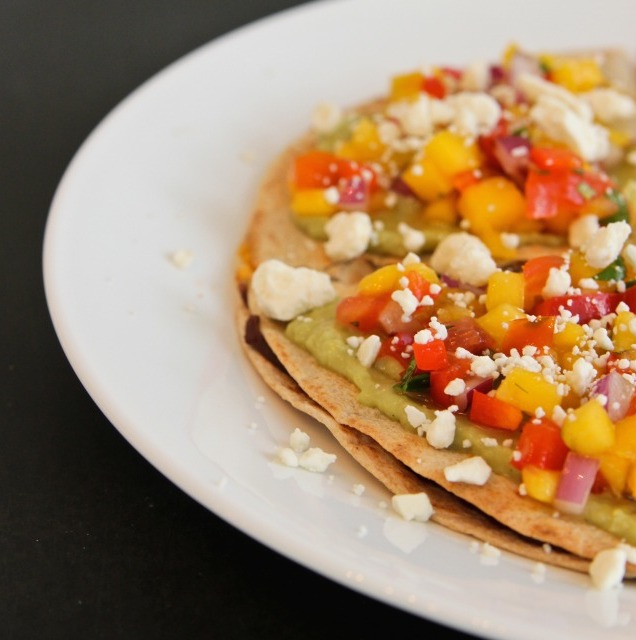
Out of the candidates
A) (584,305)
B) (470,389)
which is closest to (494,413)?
(470,389)

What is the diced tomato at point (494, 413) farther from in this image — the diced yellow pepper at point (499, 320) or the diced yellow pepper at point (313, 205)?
the diced yellow pepper at point (313, 205)

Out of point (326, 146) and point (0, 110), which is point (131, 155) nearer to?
point (326, 146)

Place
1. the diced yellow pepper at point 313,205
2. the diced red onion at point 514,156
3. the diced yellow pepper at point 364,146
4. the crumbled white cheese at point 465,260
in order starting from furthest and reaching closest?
the diced yellow pepper at point 364,146 → the diced yellow pepper at point 313,205 → the diced red onion at point 514,156 → the crumbled white cheese at point 465,260

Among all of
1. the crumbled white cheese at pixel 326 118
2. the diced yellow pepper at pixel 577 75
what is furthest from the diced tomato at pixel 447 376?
the diced yellow pepper at pixel 577 75

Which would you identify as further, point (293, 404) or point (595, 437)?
point (293, 404)

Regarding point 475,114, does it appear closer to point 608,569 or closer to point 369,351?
point 369,351

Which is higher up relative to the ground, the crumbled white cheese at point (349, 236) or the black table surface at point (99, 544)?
the crumbled white cheese at point (349, 236)

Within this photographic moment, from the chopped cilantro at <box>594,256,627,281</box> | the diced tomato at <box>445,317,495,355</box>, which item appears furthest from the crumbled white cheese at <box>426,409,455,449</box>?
the chopped cilantro at <box>594,256,627,281</box>

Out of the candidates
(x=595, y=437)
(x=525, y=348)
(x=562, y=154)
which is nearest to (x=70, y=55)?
(x=562, y=154)
